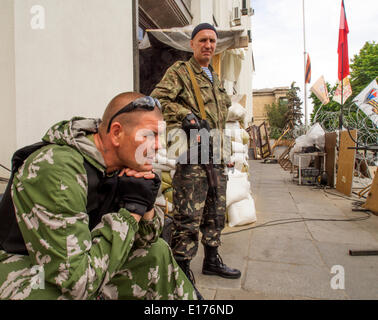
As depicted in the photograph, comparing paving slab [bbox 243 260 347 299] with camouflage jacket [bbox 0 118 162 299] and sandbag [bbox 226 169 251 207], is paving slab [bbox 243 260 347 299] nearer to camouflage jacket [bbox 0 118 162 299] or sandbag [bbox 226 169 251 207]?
sandbag [bbox 226 169 251 207]

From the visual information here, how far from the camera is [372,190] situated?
14.3 feet

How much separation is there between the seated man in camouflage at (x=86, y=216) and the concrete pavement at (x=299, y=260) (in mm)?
873

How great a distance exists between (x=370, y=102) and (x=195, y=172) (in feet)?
18.8

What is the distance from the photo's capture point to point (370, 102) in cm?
614

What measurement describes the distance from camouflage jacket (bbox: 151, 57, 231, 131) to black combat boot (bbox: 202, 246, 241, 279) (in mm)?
974

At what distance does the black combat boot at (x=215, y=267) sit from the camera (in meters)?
2.23

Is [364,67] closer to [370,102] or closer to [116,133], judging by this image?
[370,102]

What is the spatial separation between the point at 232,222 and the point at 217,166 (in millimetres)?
1627

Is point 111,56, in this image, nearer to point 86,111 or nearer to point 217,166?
point 86,111

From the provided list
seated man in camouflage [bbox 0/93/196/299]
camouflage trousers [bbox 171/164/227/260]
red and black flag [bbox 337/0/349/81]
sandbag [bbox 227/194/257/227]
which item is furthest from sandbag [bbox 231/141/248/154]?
red and black flag [bbox 337/0/349/81]

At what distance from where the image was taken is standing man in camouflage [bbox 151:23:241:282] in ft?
6.66

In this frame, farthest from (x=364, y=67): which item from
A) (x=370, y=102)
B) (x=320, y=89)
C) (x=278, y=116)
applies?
(x=370, y=102)

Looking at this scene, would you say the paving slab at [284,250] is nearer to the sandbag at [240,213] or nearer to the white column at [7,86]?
the sandbag at [240,213]
